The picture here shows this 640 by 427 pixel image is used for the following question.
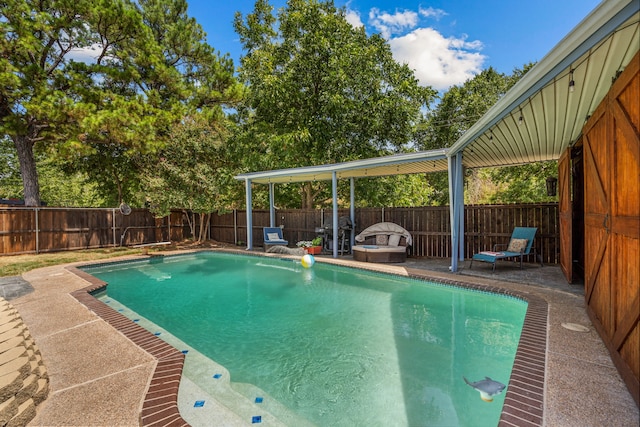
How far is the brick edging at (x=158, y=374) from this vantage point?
2.23 meters

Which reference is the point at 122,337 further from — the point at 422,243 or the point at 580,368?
the point at 422,243

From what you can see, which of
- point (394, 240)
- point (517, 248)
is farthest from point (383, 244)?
point (517, 248)

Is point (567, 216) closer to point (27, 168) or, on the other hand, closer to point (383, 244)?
point (383, 244)

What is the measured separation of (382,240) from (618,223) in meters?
7.28

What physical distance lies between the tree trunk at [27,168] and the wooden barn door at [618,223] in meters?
16.2

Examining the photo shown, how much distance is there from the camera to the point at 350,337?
4316 mm

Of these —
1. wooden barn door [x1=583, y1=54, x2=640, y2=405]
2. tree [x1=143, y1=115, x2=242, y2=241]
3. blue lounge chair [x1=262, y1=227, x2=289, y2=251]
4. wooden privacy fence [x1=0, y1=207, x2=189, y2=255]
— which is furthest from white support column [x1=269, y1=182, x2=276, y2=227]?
wooden barn door [x1=583, y1=54, x2=640, y2=405]

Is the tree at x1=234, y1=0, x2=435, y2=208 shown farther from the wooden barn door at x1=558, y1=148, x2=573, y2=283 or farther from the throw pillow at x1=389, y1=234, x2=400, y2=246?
the wooden barn door at x1=558, y1=148, x2=573, y2=283

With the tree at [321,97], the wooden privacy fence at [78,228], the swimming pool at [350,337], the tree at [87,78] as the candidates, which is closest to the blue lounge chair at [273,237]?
the tree at [321,97]

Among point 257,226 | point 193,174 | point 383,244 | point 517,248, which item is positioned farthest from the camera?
point 257,226

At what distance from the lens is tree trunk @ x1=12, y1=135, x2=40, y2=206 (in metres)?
12.1

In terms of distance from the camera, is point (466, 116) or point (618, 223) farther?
point (466, 116)

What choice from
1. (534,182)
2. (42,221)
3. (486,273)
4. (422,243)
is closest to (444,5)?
(534,182)

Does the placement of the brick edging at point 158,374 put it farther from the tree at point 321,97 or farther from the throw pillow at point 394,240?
the tree at point 321,97
